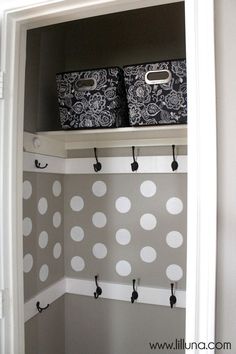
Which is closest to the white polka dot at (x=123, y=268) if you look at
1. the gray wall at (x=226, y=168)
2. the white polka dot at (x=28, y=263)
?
the white polka dot at (x=28, y=263)

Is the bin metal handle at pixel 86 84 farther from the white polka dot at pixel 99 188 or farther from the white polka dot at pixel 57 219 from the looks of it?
the white polka dot at pixel 57 219

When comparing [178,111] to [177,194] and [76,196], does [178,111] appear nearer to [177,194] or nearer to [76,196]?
[177,194]

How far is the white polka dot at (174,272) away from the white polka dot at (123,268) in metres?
0.22

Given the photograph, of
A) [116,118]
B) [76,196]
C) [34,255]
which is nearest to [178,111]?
[116,118]

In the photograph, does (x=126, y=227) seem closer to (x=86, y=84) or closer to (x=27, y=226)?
(x=27, y=226)

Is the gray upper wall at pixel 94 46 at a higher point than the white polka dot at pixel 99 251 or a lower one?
higher

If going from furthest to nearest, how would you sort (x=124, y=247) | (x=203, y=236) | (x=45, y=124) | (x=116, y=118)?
1. (x=124, y=247)
2. (x=45, y=124)
3. (x=116, y=118)
4. (x=203, y=236)

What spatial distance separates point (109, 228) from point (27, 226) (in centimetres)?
50

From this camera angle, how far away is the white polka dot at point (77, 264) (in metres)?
1.77

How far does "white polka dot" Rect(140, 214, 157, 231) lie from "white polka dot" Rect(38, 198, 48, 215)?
53 centimetres

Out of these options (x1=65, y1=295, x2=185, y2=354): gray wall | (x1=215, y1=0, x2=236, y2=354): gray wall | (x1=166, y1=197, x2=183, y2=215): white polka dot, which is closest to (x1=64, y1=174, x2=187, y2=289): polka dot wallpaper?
(x1=166, y1=197, x2=183, y2=215): white polka dot

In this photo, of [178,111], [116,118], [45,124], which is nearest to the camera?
[178,111]

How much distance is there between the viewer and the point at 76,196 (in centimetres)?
178

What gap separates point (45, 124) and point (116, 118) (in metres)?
0.41
